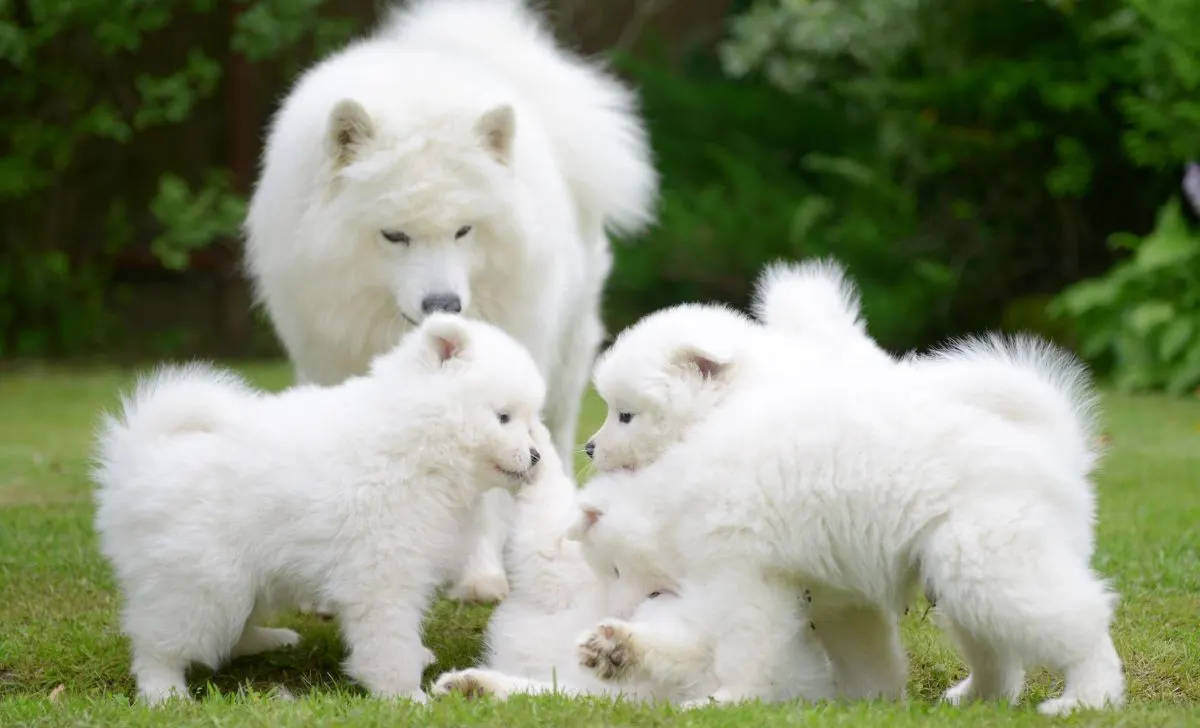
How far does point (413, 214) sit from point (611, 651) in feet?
6.85

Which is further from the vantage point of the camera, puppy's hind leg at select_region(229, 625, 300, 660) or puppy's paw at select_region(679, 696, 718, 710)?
puppy's hind leg at select_region(229, 625, 300, 660)

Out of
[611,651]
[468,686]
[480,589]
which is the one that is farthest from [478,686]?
[480,589]

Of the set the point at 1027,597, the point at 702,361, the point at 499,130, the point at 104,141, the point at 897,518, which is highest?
the point at 104,141

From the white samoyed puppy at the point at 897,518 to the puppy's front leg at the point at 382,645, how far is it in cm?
63

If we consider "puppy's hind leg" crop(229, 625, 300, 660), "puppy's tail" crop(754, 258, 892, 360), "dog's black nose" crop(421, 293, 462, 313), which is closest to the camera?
"puppy's tail" crop(754, 258, 892, 360)

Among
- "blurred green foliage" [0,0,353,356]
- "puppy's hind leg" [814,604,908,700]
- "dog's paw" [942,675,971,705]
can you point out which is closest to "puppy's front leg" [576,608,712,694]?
"puppy's hind leg" [814,604,908,700]

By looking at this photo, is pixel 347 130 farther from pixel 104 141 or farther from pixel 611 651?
pixel 104 141

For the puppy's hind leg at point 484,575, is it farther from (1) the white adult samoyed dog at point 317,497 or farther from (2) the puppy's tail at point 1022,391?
(2) the puppy's tail at point 1022,391

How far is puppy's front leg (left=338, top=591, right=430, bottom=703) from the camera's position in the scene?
3666 mm

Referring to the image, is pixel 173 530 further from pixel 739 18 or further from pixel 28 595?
pixel 739 18

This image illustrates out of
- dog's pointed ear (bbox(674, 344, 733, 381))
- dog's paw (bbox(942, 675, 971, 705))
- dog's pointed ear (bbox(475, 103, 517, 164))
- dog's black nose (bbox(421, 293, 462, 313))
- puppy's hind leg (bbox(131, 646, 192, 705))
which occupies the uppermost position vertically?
dog's pointed ear (bbox(475, 103, 517, 164))

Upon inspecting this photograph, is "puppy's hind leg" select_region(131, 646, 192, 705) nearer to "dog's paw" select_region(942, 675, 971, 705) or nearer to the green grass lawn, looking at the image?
the green grass lawn

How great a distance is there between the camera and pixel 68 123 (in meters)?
12.1

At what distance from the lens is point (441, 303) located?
4.85 meters
